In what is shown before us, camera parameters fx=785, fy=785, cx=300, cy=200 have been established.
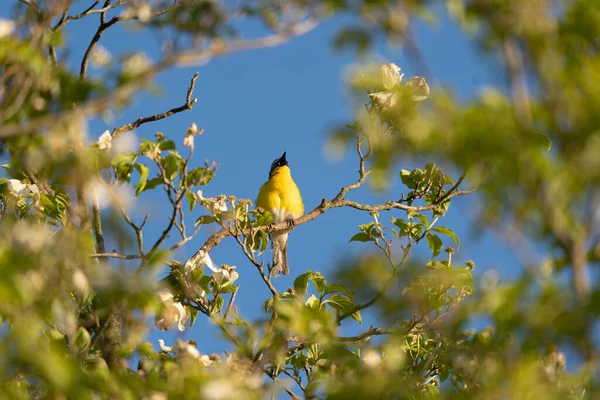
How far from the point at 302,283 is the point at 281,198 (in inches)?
197

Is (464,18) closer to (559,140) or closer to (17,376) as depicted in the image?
(559,140)

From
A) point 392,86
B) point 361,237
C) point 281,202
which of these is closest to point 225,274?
point 361,237

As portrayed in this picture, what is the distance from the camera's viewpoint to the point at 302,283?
14.0 ft

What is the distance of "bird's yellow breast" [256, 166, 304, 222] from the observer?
9.16 metres

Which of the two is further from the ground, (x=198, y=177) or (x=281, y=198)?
(x=281, y=198)

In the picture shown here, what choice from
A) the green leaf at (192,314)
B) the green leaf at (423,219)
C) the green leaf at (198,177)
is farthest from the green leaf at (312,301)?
the green leaf at (198,177)

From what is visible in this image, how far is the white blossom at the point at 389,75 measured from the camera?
420 cm

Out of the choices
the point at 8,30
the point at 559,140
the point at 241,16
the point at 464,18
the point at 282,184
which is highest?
the point at 282,184

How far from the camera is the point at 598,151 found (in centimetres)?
189

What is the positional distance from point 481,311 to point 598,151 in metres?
0.83

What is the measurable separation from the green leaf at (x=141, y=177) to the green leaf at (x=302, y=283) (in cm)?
120

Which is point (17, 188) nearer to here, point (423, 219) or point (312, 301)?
point (312, 301)

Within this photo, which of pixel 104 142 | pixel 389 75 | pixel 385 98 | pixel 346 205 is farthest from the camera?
pixel 346 205

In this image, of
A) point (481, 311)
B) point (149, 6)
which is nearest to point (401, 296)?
point (481, 311)
